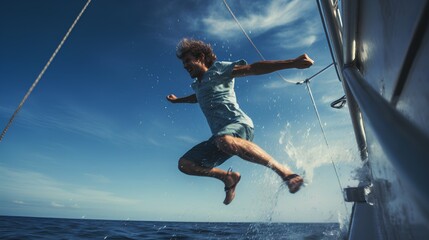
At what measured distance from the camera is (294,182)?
111 inches

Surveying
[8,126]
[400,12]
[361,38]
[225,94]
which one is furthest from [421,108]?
[225,94]

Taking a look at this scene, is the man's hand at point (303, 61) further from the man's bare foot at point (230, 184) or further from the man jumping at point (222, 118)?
the man's bare foot at point (230, 184)

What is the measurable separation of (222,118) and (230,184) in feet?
3.29

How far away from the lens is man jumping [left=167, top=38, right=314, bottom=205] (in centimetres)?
296

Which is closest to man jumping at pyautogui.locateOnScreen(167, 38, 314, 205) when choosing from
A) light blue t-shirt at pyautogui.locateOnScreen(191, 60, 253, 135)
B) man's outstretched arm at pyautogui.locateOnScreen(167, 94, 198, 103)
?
light blue t-shirt at pyautogui.locateOnScreen(191, 60, 253, 135)

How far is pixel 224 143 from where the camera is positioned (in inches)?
119

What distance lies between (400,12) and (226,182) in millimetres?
3360

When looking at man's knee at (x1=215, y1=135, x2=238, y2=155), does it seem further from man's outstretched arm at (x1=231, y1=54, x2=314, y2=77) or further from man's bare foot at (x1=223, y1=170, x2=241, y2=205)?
man's bare foot at (x1=223, y1=170, x2=241, y2=205)

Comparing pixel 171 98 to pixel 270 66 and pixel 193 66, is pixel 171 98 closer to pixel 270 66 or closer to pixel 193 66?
pixel 193 66

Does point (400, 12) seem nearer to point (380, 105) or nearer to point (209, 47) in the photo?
point (380, 105)

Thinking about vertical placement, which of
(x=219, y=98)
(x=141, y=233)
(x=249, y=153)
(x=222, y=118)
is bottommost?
(x=141, y=233)

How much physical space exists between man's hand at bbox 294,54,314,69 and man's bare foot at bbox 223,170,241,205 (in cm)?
170

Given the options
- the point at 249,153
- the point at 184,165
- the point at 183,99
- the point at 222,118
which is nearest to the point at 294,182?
the point at 249,153

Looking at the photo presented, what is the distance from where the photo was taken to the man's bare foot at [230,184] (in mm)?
3775
